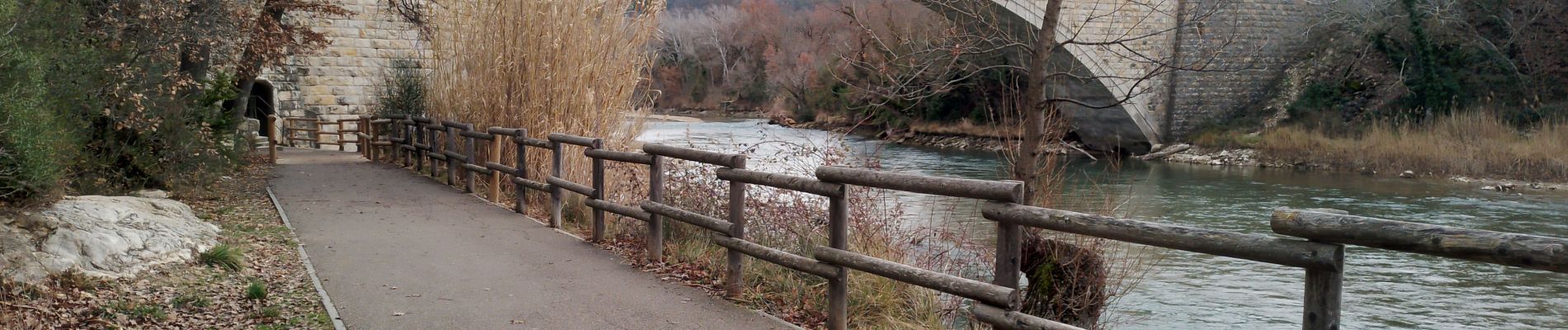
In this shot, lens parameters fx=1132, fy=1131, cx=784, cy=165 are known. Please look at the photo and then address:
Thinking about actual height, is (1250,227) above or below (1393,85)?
below

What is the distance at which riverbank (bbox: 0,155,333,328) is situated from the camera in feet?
15.8

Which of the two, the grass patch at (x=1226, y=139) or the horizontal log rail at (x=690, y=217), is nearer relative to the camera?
the horizontal log rail at (x=690, y=217)

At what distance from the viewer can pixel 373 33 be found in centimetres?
2192

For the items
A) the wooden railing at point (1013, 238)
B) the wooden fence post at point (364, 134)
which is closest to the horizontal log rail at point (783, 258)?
the wooden railing at point (1013, 238)

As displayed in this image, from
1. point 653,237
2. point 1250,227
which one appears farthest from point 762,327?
point 1250,227

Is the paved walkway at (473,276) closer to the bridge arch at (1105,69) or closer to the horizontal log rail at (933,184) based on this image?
the horizontal log rail at (933,184)

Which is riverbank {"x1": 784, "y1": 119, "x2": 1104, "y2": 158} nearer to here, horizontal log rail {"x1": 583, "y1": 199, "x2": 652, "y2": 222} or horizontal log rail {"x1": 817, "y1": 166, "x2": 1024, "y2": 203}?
horizontal log rail {"x1": 583, "y1": 199, "x2": 652, "y2": 222}

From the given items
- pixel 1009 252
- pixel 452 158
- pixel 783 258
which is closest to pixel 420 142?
pixel 452 158

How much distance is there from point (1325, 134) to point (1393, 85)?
1.67 m

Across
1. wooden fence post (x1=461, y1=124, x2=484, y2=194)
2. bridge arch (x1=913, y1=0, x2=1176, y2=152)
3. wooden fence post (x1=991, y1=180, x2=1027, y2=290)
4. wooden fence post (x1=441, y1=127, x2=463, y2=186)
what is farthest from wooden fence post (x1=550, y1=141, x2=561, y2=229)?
bridge arch (x1=913, y1=0, x2=1176, y2=152)

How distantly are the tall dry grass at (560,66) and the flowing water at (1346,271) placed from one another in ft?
3.08

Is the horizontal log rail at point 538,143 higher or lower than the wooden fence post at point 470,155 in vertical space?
higher

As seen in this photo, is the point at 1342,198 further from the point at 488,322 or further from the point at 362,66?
the point at 362,66

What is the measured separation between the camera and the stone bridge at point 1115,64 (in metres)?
21.3
